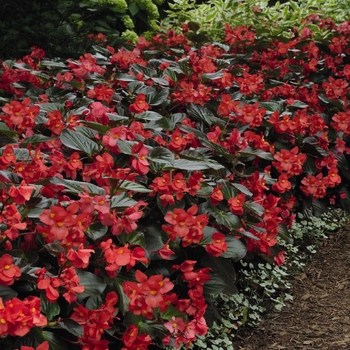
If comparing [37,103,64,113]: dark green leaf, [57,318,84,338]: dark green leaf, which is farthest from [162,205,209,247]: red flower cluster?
[37,103,64,113]: dark green leaf

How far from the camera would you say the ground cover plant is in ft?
5.58

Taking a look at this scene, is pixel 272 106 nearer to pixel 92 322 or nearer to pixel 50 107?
pixel 50 107

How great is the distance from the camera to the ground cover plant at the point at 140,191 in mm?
1700

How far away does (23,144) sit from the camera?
2324 mm

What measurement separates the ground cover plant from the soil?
12.8 inches

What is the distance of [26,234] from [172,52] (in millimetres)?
2600

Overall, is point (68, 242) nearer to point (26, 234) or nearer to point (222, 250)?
point (26, 234)

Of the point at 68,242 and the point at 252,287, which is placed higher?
the point at 68,242

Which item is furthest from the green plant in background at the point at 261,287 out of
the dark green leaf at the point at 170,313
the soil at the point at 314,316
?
the dark green leaf at the point at 170,313

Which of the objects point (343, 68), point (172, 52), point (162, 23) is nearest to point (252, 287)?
point (172, 52)

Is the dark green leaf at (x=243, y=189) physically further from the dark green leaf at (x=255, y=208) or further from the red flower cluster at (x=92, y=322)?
the red flower cluster at (x=92, y=322)

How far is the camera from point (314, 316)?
9.21ft

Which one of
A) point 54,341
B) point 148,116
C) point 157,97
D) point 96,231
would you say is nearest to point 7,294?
point 54,341

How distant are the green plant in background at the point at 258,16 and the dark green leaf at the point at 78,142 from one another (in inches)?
128
